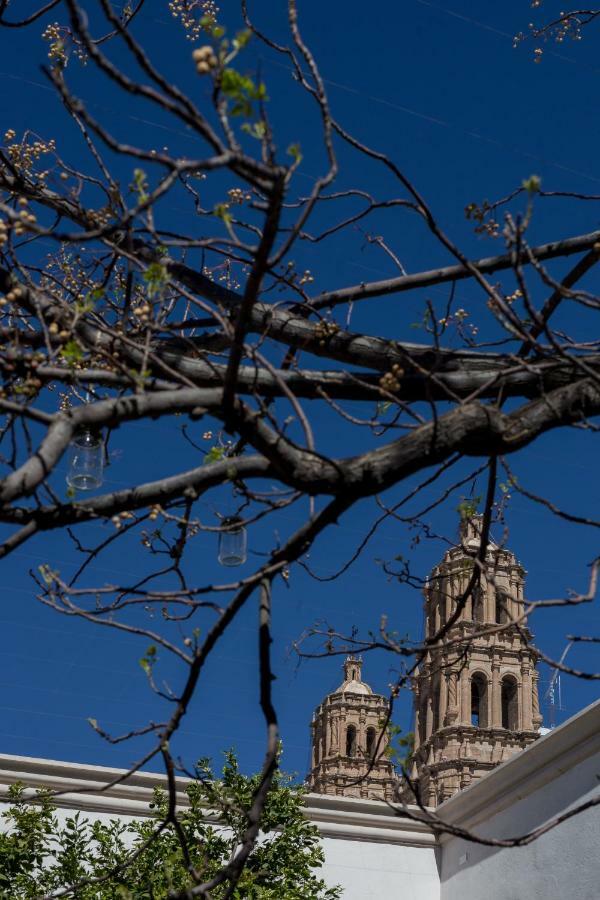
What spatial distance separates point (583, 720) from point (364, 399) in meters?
6.08

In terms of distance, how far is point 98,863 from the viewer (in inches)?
280

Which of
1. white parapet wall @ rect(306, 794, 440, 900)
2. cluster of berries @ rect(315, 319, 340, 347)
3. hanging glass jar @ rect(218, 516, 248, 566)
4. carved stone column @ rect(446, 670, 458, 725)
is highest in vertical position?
carved stone column @ rect(446, 670, 458, 725)

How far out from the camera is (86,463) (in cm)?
303

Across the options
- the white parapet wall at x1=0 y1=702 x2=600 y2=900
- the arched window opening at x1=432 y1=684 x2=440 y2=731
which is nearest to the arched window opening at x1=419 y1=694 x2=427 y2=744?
the arched window opening at x1=432 y1=684 x2=440 y2=731

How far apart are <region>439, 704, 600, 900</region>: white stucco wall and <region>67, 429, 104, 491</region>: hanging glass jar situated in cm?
604

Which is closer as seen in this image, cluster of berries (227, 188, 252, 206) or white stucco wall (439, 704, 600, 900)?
cluster of berries (227, 188, 252, 206)

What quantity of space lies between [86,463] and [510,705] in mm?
52696

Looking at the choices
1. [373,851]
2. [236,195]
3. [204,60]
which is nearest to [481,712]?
[373,851]

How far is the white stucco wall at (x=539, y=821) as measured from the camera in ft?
27.6

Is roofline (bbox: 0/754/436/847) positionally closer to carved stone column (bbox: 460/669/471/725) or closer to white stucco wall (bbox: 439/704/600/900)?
white stucco wall (bbox: 439/704/600/900)

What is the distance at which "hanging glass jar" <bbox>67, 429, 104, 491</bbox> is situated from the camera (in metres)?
2.98

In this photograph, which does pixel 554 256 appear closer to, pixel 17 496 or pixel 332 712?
pixel 17 496

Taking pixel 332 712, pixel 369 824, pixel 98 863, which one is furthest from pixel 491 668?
pixel 98 863

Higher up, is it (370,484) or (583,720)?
(583,720)
